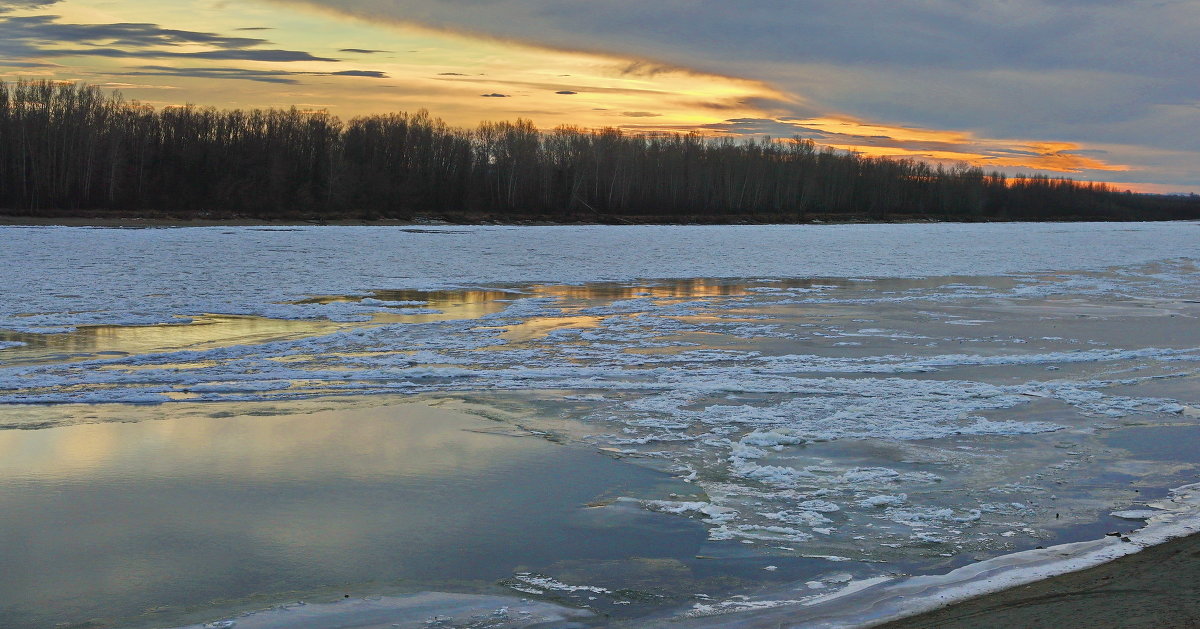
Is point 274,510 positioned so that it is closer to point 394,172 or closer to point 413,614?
point 413,614

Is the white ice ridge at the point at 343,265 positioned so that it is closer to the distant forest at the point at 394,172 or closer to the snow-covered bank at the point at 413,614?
the snow-covered bank at the point at 413,614

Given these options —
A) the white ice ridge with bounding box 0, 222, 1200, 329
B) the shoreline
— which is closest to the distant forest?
the shoreline

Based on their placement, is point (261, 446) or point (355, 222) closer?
point (261, 446)

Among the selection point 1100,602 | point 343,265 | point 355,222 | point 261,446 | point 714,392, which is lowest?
point 355,222

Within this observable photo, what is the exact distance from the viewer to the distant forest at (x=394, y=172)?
59000 mm

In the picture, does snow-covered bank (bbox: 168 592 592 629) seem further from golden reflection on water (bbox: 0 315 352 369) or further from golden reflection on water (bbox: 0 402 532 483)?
golden reflection on water (bbox: 0 315 352 369)

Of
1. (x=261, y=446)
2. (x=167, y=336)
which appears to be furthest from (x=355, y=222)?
(x=261, y=446)

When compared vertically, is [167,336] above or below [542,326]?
below

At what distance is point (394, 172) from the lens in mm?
78125

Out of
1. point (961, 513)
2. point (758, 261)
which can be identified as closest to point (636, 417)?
point (961, 513)

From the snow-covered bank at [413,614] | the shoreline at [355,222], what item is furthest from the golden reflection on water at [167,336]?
the shoreline at [355,222]

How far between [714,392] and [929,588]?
4.19 m

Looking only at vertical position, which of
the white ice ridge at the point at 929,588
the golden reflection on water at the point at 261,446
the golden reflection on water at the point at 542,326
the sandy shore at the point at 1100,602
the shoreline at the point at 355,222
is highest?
the sandy shore at the point at 1100,602

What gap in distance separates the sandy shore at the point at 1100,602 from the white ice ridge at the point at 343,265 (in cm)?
1031
